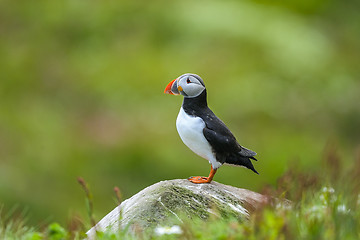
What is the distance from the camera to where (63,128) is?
9656 mm

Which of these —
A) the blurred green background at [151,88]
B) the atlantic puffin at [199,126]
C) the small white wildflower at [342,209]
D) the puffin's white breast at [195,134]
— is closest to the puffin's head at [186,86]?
the atlantic puffin at [199,126]

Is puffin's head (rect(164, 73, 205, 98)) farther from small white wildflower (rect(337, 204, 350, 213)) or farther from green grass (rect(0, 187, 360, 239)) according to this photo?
small white wildflower (rect(337, 204, 350, 213))

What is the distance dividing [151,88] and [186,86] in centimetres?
689

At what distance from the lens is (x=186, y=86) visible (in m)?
3.46

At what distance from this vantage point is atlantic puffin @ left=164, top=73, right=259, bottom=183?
3.43 metres

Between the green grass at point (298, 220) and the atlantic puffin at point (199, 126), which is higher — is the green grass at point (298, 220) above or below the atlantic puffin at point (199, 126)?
below

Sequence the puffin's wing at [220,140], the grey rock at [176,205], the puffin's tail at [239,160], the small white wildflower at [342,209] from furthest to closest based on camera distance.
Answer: the puffin's tail at [239,160] < the puffin's wing at [220,140] < the grey rock at [176,205] < the small white wildflower at [342,209]

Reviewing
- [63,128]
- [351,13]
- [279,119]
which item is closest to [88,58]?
[63,128]

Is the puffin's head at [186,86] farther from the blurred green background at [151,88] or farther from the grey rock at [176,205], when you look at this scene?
the blurred green background at [151,88]

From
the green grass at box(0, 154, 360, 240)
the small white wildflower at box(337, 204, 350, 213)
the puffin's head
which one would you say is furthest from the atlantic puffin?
the small white wildflower at box(337, 204, 350, 213)

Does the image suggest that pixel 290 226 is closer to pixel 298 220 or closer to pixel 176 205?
pixel 298 220

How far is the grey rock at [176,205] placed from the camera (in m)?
3.18

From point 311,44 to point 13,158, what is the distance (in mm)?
6247

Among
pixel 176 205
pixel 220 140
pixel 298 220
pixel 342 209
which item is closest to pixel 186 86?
pixel 220 140
